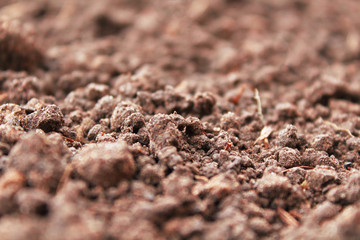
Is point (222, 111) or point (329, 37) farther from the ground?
point (329, 37)

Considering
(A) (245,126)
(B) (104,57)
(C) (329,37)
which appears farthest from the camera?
(C) (329,37)

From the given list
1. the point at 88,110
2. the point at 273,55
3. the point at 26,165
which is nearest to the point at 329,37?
the point at 273,55

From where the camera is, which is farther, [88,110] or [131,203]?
[88,110]

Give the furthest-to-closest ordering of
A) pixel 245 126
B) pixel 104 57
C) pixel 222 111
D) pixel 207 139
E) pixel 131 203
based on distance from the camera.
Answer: pixel 104 57
pixel 222 111
pixel 245 126
pixel 207 139
pixel 131 203

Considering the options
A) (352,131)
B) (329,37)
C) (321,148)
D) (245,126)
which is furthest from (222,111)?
(329,37)

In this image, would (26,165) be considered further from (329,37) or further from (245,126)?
(329,37)

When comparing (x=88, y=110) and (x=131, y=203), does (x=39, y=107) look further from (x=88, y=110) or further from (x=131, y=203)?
(x=131, y=203)

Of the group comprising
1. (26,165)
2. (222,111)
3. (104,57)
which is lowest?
(222,111)
